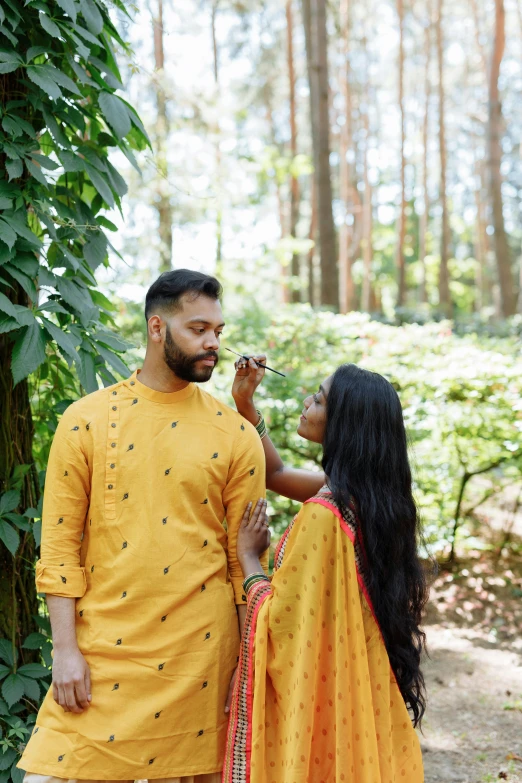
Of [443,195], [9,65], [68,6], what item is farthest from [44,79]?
[443,195]

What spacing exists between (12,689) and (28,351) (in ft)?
3.72

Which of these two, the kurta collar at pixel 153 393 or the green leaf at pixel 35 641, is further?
the green leaf at pixel 35 641

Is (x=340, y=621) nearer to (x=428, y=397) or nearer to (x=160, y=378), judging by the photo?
(x=160, y=378)

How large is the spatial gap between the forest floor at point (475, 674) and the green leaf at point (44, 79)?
348 centimetres

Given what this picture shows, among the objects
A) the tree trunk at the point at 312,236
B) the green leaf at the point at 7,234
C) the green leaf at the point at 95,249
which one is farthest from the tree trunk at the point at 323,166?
the green leaf at the point at 7,234

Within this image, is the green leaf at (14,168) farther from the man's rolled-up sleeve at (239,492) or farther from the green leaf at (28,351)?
the man's rolled-up sleeve at (239,492)

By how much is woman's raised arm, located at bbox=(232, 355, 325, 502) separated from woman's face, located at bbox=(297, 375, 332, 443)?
21 centimetres

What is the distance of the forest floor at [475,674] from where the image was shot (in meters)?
3.96

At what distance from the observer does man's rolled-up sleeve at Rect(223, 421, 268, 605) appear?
2303 millimetres

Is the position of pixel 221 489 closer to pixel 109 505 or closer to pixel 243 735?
pixel 109 505

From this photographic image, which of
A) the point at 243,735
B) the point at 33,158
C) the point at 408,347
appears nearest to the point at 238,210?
the point at 408,347

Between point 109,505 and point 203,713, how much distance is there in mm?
649

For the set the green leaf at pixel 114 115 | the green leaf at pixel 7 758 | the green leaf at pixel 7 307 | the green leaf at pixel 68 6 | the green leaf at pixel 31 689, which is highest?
the green leaf at pixel 68 6

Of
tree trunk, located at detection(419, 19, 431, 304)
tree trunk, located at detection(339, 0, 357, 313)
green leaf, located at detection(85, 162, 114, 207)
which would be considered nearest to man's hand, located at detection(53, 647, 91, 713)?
green leaf, located at detection(85, 162, 114, 207)
